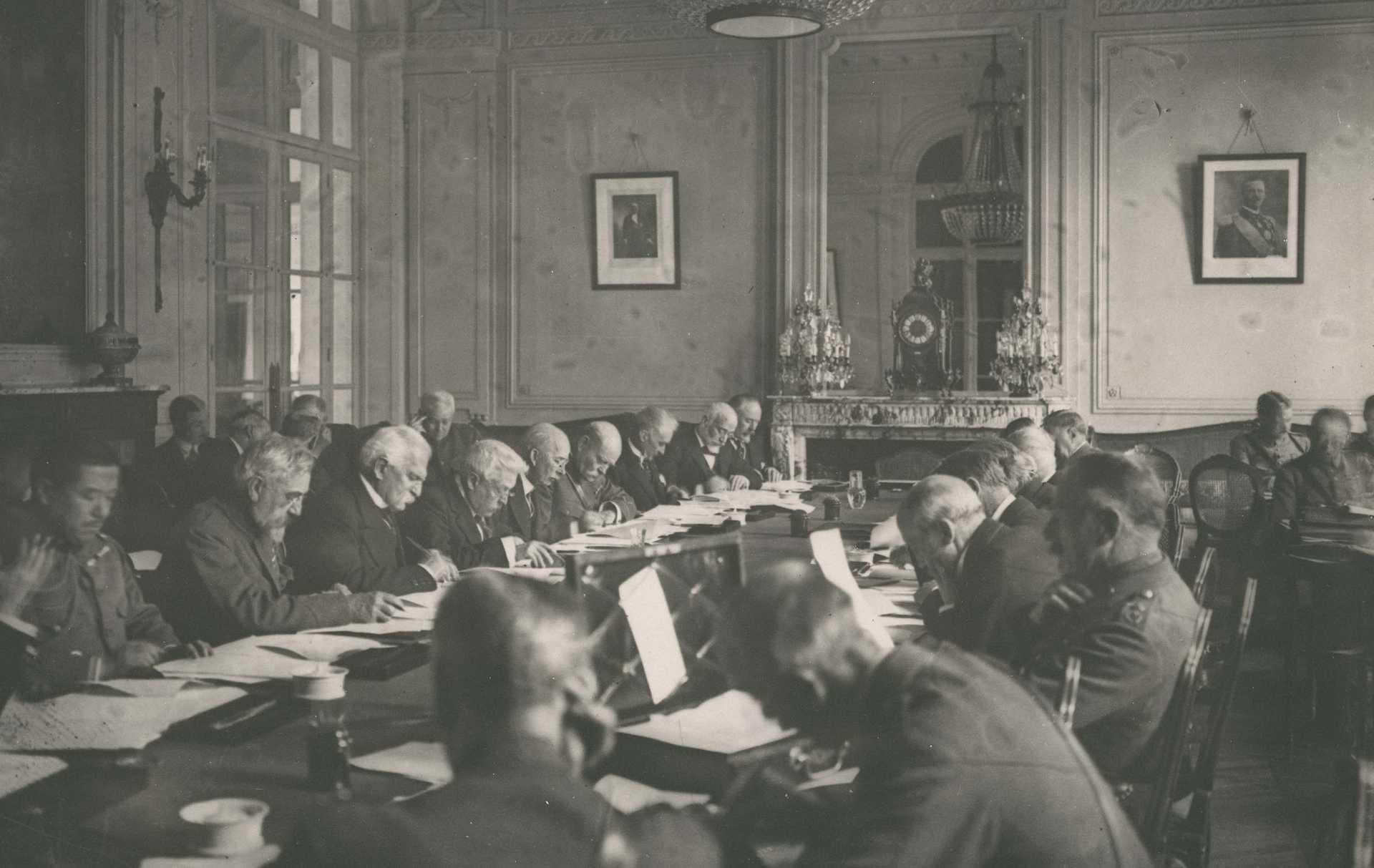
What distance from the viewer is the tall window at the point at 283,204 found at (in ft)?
27.3

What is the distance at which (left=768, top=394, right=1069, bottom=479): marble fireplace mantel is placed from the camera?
8.90 meters

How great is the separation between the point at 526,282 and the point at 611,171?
1123 mm

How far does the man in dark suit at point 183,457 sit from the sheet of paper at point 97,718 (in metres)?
4.40

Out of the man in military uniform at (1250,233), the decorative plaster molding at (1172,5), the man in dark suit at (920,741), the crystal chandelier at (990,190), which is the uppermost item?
the decorative plaster molding at (1172,5)

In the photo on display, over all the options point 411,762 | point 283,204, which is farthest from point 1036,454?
point 283,204

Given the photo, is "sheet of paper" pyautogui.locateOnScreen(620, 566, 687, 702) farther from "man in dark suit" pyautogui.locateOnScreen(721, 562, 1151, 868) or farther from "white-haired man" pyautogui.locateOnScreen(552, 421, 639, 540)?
"white-haired man" pyautogui.locateOnScreen(552, 421, 639, 540)

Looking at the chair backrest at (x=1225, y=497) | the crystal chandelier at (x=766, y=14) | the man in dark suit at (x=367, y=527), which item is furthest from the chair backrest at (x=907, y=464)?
the man in dark suit at (x=367, y=527)

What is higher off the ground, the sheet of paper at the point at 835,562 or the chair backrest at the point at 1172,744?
the sheet of paper at the point at 835,562

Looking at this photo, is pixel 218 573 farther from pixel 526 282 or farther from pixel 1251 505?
pixel 526 282

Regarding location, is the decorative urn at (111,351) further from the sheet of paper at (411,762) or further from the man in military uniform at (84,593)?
the sheet of paper at (411,762)

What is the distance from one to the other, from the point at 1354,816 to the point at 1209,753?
2.98ft

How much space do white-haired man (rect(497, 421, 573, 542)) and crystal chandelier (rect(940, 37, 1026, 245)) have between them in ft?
15.9

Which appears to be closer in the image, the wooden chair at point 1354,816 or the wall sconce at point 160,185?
the wooden chair at point 1354,816

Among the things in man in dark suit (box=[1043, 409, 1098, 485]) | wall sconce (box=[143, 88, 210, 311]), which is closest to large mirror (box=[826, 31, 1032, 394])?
man in dark suit (box=[1043, 409, 1098, 485])
